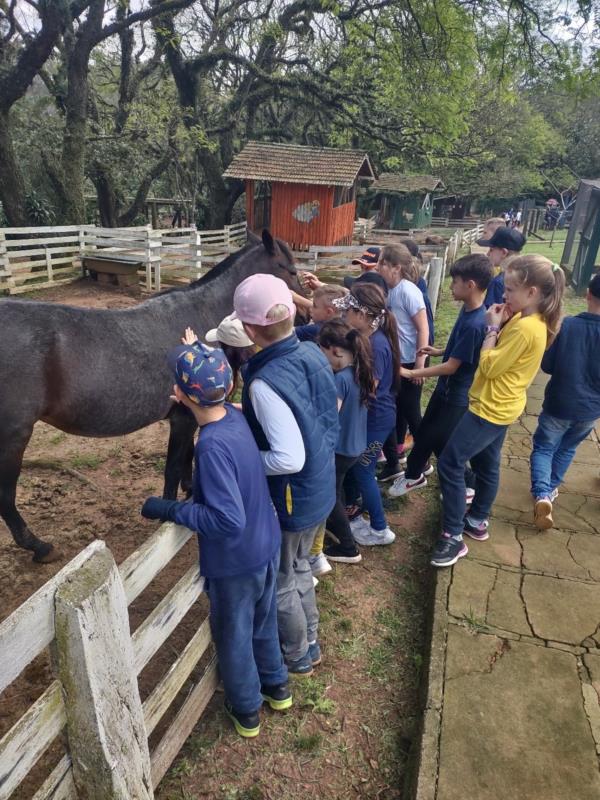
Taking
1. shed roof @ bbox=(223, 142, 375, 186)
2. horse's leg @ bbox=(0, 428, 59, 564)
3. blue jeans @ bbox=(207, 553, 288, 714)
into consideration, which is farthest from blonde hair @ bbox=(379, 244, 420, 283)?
shed roof @ bbox=(223, 142, 375, 186)

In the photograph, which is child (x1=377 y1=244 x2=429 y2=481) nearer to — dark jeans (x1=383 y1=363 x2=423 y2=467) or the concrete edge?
dark jeans (x1=383 y1=363 x2=423 y2=467)

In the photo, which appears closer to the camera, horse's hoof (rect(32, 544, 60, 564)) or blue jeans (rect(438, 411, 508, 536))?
blue jeans (rect(438, 411, 508, 536))

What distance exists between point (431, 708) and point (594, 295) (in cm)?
275

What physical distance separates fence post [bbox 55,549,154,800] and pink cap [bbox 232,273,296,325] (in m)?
1.00

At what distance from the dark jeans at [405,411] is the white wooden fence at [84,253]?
786cm

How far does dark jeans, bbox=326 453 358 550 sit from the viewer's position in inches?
115

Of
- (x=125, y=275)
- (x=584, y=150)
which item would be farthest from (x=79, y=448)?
(x=584, y=150)

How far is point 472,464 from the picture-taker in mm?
3389

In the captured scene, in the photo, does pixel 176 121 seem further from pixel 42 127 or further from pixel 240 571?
pixel 240 571

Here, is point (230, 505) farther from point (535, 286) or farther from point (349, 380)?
point (535, 286)

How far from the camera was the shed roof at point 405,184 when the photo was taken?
87.0 ft

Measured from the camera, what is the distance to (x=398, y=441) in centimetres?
458

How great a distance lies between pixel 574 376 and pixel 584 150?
45341 millimetres

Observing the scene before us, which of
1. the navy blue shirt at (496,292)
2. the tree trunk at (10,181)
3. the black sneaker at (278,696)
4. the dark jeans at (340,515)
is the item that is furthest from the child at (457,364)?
the tree trunk at (10,181)
